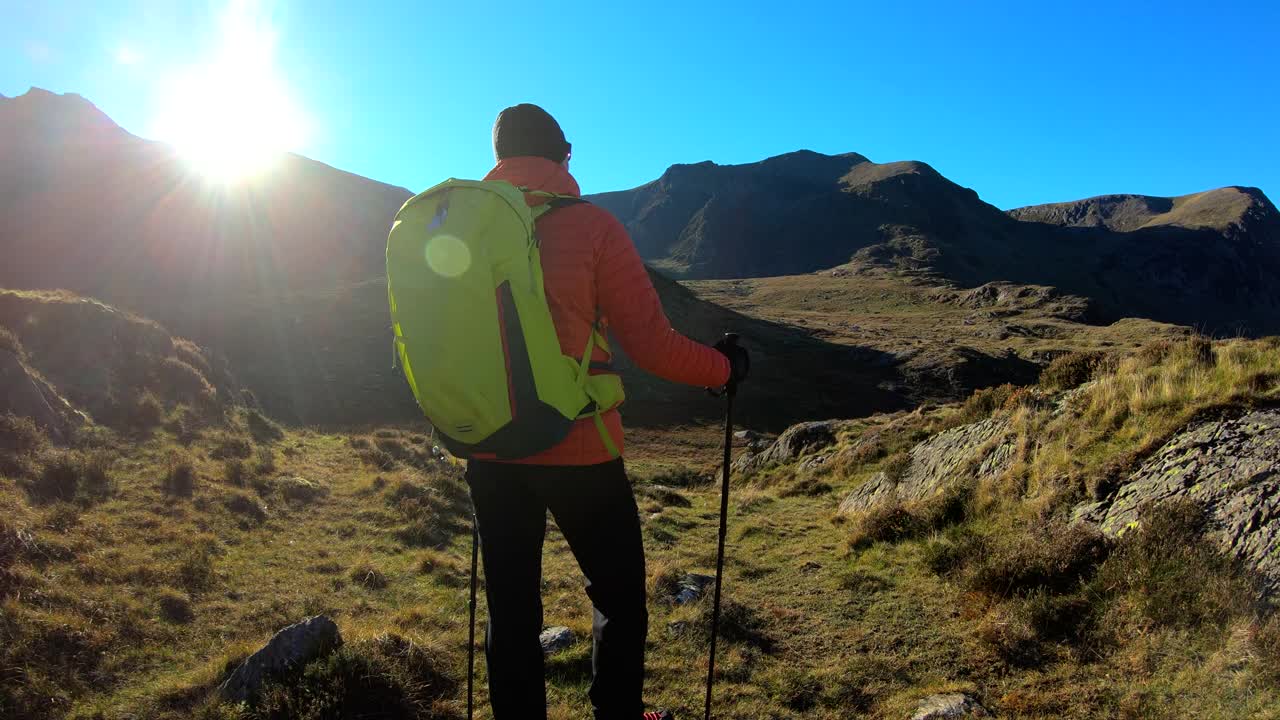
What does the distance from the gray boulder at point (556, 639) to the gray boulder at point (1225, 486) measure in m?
4.29

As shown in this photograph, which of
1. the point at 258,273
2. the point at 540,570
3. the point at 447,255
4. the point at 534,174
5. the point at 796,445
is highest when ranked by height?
the point at 258,273

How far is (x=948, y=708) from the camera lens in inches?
145

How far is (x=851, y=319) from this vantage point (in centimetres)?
8762

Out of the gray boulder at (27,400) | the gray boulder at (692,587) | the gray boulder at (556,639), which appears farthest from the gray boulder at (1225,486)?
the gray boulder at (27,400)

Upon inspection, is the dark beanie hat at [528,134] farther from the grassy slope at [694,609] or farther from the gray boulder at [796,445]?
the gray boulder at [796,445]

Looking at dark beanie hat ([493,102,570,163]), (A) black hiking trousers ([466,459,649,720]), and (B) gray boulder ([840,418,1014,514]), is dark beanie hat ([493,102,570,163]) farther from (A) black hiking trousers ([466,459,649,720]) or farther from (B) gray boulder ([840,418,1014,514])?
(B) gray boulder ([840,418,1014,514])

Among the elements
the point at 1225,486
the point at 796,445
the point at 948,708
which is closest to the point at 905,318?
the point at 796,445

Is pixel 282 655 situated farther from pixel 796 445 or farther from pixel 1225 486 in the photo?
pixel 796 445

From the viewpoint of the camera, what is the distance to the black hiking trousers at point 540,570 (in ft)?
7.95

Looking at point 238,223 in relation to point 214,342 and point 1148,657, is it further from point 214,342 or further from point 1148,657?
point 1148,657

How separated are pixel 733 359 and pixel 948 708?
2479 millimetres

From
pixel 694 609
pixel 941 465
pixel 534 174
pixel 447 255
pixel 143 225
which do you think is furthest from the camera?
pixel 143 225

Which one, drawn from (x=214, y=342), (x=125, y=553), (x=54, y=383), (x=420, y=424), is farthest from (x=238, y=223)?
(x=125, y=553)

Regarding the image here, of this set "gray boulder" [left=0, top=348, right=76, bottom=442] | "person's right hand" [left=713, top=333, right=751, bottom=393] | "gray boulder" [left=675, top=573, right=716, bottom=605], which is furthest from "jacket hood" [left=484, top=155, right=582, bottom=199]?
"gray boulder" [left=0, top=348, right=76, bottom=442]
